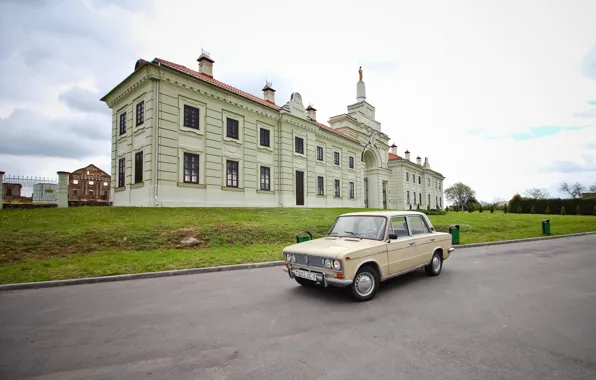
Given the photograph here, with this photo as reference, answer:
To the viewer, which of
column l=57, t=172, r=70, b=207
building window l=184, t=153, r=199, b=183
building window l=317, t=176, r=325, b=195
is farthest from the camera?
building window l=317, t=176, r=325, b=195

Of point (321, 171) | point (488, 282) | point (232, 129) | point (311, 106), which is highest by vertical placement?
point (311, 106)

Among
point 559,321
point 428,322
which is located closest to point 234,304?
point 428,322

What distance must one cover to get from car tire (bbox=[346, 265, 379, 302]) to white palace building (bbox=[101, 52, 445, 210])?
601 inches

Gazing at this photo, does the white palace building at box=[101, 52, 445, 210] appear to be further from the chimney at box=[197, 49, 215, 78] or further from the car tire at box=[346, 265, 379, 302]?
the car tire at box=[346, 265, 379, 302]

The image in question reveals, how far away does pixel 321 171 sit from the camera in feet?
99.3

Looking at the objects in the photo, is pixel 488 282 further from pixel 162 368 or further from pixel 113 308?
pixel 113 308

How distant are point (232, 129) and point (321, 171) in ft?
37.5

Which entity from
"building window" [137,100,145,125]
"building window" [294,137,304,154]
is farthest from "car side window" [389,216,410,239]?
"building window" [294,137,304,154]

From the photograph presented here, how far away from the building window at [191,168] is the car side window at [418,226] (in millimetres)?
15564

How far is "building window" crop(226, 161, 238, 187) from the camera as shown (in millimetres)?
21433

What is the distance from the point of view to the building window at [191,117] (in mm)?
19266

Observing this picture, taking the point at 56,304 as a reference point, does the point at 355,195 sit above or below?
above

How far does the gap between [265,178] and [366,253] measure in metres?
19.5

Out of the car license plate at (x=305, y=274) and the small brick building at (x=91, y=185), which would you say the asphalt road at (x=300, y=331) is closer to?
the car license plate at (x=305, y=274)
